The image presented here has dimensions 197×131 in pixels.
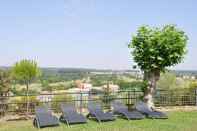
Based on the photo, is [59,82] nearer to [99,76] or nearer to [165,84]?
[99,76]

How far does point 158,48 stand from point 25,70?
567 cm

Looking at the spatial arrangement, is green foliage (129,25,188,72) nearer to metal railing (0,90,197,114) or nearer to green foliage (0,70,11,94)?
metal railing (0,90,197,114)

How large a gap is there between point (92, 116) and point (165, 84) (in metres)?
11.1

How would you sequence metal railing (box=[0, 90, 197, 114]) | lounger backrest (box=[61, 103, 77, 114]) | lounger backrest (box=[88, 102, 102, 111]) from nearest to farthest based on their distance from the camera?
lounger backrest (box=[61, 103, 77, 114]) < lounger backrest (box=[88, 102, 102, 111]) < metal railing (box=[0, 90, 197, 114])

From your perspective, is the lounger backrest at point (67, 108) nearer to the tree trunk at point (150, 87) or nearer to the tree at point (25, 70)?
the tree at point (25, 70)

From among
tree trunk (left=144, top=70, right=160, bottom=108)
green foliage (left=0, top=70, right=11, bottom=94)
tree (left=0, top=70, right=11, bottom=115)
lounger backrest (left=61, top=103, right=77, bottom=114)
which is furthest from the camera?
tree trunk (left=144, top=70, right=160, bottom=108)

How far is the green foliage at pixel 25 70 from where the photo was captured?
1519 centimetres

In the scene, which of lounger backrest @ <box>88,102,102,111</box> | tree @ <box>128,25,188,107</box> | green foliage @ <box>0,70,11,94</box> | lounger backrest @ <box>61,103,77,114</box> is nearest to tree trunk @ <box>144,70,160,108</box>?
tree @ <box>128,25,188,107</box>

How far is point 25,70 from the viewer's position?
15.3 metres

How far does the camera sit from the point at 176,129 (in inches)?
464

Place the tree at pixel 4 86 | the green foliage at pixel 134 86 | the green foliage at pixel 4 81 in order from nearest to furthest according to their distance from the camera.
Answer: the tree at pixel 4 86, the green foliage at pixel 4 81, the green foliage at pixel 134 86

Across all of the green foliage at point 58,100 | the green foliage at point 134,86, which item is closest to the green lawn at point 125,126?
the green foliage at point 58,100

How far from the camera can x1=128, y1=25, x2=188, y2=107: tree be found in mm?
15102

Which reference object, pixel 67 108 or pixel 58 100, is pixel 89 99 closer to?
pixel 58 100
